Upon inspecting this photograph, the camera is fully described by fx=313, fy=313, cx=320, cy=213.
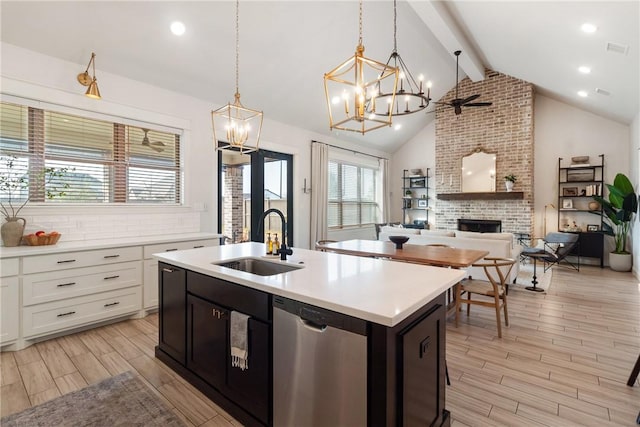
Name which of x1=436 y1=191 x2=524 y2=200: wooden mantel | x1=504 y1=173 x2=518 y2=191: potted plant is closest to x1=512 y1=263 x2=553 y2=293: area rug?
x1=436 y1=191 x2=524 y2=200: wooden mantel

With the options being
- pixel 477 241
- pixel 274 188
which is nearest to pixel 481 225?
pixel 477 241

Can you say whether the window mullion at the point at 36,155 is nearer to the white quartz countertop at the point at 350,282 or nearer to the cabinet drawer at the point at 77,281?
the cabinet drawer at the point at 77,281

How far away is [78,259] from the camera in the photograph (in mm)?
3039

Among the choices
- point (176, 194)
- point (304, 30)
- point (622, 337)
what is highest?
point (304, 30)

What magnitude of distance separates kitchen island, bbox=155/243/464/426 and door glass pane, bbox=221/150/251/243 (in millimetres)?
3211

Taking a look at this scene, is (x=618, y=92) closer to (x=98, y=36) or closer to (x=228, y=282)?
(x=228, y=282)

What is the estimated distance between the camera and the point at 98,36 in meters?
3.33

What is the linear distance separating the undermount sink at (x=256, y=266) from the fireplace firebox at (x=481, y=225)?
22.2 ft

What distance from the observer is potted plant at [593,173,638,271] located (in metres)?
5.58

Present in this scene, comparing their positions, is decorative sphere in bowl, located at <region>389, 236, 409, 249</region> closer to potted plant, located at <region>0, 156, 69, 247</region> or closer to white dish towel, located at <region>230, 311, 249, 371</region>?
white dish towel, located at <region>230, 311, 249, 371</region>

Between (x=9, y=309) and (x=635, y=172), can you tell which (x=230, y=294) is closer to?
(x=9, y=309)

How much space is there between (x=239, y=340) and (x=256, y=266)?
2.46 ft

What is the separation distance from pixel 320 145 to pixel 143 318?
4.59 m

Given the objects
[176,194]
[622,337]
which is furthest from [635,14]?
[176,194]
